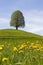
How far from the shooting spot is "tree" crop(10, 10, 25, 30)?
11856 cm

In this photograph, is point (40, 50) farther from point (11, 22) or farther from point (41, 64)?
point (11, 22)

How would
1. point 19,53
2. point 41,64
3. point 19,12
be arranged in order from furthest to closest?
1. point 19,12
2. point 19,53
3. point 41,64

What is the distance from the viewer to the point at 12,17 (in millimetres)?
121125

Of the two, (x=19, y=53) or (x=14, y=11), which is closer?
(x=19, y=53)

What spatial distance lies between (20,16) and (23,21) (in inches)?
172

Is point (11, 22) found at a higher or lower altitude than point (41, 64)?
lower

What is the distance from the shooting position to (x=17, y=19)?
120375 mm

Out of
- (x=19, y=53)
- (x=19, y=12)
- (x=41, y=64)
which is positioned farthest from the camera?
(x=19, y=12)

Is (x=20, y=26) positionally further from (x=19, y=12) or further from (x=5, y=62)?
(x=5, y=62)

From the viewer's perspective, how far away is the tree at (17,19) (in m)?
119

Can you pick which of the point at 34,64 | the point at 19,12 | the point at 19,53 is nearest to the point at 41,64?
the point at 34,64

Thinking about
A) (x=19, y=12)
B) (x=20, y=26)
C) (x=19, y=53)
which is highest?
(x=19, y=53)

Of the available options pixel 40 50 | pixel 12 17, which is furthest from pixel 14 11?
pixel 40 50

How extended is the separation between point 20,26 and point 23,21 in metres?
3.48
